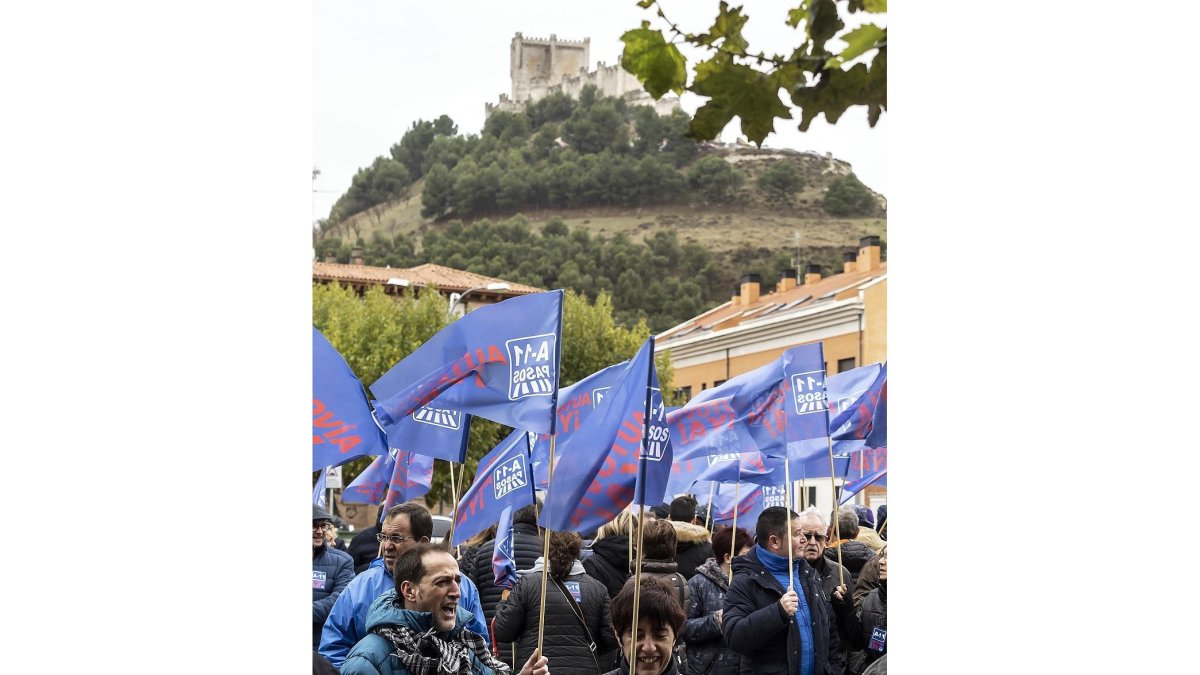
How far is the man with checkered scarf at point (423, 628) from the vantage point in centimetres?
465

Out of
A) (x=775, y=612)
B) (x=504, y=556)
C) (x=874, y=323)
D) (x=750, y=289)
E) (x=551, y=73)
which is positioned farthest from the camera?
(x=551, y=73)

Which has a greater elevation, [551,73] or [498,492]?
[551,73]

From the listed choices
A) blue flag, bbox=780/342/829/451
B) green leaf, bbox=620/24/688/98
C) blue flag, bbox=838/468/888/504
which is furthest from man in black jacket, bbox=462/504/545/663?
green leaf, bbox=620/24/688/98

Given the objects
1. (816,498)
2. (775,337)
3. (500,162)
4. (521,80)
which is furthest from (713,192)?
(816,498)

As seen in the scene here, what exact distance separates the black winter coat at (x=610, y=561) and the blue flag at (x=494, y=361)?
1.17m

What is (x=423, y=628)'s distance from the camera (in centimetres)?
480

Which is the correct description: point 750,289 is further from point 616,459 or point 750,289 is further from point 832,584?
point 616,459

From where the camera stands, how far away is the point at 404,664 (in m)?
4.64

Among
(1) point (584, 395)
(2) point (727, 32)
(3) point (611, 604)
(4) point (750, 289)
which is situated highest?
(4) point (750, 289)

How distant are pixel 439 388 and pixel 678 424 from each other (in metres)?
3.34

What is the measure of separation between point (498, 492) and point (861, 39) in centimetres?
493

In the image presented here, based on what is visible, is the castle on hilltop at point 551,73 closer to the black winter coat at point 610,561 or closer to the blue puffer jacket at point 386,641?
the black winter coat at point 610,561

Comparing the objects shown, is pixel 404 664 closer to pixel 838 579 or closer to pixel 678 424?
pixel 838 579

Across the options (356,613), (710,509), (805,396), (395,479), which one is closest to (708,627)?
(356,613)
